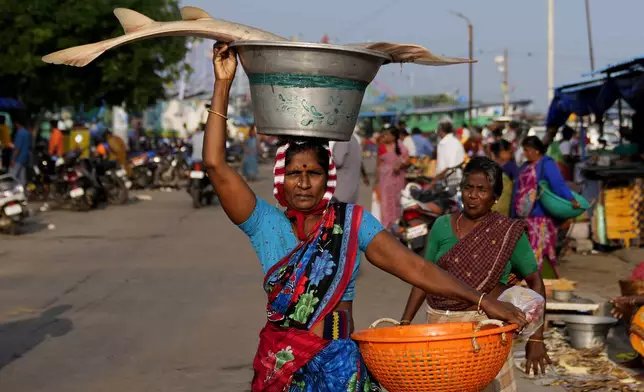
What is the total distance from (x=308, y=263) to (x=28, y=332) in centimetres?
541

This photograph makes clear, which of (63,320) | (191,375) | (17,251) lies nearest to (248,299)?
(63,320)

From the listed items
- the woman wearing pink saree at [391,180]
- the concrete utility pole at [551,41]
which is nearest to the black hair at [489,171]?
the woman wearing pink saree at [391,180]

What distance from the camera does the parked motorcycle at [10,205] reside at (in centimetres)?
1523

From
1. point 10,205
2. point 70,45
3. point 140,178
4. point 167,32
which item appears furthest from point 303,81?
point 140,178

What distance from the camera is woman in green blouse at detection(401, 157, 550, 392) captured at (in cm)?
497

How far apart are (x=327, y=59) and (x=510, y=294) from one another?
5.12 feet

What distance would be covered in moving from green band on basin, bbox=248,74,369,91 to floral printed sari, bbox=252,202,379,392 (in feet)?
1.58

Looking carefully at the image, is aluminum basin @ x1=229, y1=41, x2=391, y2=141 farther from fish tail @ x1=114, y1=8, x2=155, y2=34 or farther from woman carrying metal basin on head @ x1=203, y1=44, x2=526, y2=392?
fish tail @ x1=114, y1=8, x2=155, y2=34

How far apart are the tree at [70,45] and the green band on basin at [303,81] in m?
19.7

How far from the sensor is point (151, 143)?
141 feet

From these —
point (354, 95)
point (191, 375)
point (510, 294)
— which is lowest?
point (191, 375)

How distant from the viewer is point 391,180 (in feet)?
48.7

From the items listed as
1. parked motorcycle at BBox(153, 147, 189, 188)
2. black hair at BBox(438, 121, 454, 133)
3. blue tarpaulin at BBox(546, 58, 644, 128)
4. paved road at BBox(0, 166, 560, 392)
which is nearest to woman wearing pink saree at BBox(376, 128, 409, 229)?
black hair at BBox(438, 121, 454, 133)

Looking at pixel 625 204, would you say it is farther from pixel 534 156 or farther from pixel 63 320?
pixel 63 320
